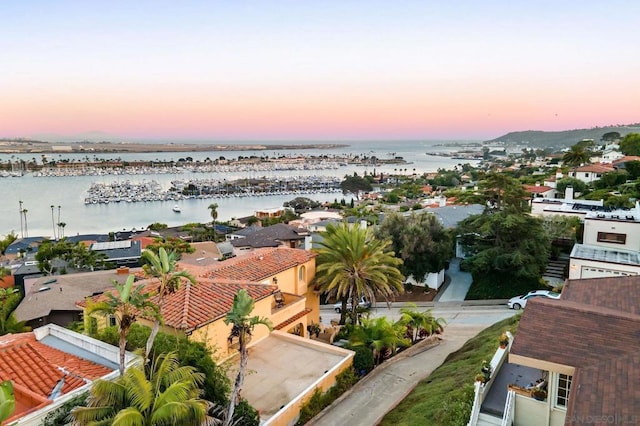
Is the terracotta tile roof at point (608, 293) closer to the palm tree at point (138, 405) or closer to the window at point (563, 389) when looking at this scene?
the window at point (563, 389)

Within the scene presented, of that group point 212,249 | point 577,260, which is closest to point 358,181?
point 212,249

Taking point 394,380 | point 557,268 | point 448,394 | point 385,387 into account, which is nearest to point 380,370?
point 394,380

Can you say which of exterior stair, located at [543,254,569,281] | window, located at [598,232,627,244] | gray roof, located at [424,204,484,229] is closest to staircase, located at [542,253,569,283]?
exterior stair, located at [543,254,569,281]

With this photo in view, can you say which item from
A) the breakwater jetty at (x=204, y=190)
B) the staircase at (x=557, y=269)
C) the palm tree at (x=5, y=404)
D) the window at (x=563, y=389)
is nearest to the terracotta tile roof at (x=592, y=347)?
the window at (x=563, y=389)

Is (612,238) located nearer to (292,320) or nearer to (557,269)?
(557,269)

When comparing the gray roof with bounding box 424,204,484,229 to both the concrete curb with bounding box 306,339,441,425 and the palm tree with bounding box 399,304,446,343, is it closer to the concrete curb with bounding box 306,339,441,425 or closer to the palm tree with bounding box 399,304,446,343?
the palm tree with bounding box 399,304,446,343
